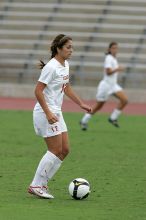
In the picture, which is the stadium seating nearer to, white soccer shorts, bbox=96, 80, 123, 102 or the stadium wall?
the stadium wall

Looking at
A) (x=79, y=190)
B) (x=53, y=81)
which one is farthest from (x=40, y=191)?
(x=53, y=81)

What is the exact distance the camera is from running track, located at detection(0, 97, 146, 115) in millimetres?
24938

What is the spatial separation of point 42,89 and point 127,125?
11.1 meters

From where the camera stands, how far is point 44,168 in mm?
9656

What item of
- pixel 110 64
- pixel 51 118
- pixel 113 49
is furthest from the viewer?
pixel 110 64

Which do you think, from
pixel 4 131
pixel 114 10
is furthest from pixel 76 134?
pixel 114 10

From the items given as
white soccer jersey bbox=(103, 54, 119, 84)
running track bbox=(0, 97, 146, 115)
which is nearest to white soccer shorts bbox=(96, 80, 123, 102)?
white soccer jersey bbox=(103, 54, 119, 84)

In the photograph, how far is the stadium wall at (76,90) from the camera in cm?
2789

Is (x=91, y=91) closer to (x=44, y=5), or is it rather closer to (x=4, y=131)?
(x=44, y=5)

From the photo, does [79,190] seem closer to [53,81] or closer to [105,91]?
[53,81]

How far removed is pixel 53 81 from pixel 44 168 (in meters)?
1.08

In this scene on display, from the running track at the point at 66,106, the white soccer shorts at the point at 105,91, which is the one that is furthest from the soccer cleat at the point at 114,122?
the running track at the point at 66,106

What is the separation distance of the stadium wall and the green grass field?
6957mm

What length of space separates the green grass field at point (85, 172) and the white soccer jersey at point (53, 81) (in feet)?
3.86
